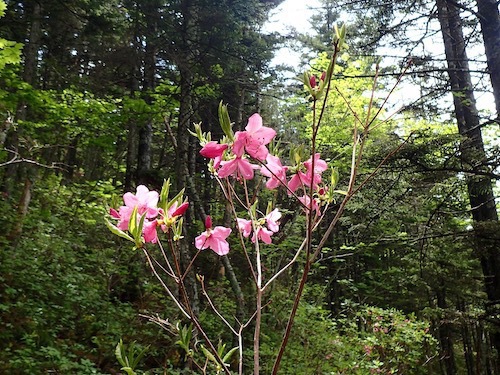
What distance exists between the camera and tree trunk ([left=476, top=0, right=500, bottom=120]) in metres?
4.00

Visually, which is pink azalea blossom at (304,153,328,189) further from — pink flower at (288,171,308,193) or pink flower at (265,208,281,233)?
pink flower at (265,208,281,233)

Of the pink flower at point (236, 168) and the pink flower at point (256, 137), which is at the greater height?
the pink flower at point (256, 137)

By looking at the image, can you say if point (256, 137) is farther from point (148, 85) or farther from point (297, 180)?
point (148, 85)

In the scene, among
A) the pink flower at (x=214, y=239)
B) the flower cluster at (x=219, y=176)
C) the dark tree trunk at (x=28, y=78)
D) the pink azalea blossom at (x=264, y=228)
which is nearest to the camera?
the flower cluster at (x=219, y=176)

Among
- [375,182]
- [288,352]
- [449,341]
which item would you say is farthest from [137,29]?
[449,341]

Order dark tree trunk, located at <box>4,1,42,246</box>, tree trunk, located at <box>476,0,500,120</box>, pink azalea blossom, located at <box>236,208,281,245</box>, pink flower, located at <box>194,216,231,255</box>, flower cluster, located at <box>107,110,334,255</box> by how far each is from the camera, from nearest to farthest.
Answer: flower cluster, located at <box>107,110,334,255</box> → pink flower, located at <box>194,216,231,255</box> → pink azalea blossom, located at <box>236,208,281,245</box> → tree trunk, located at <box>476,0,500,120</box> → dark tree trunk, located at <box>4,1,42,246</box>

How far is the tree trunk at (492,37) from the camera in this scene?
400 cm

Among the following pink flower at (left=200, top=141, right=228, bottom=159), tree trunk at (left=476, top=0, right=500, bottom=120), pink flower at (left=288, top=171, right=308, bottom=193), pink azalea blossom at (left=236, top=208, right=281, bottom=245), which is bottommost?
pink azalea blossom at (left=236, top=208, right=281, bottom=245)

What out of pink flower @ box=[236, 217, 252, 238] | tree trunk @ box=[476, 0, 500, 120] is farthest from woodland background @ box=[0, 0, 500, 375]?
pink flower @ box=[236, 217, 252, 238]

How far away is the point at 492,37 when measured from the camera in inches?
162

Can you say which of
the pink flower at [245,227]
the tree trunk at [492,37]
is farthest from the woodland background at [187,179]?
the pink flower at [245,227]

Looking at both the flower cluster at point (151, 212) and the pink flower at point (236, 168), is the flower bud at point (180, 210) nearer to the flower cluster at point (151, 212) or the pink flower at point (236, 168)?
the flower cluster at point (151, 212)

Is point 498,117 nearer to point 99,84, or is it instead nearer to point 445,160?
point 445,160

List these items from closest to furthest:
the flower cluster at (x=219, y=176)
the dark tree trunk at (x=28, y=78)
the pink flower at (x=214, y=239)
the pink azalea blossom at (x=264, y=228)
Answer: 1. the flower cluster at (x=219, y=176)
2. the pink flower at (x=214, y=239)
3. the pink azalea blossom at (x=264, y=228)
4. the dark tree trunk at (x=28, y=78)
